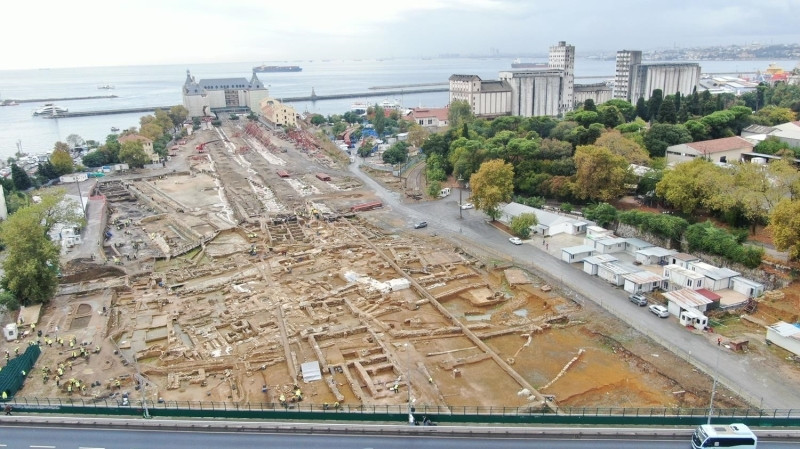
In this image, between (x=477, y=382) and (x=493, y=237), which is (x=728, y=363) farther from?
(x=493, y=237)

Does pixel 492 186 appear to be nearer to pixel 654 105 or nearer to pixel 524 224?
pixel 524 224

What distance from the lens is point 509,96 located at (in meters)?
101

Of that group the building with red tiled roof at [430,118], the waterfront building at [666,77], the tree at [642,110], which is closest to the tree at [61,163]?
the building with red tiled roof at [430,118]

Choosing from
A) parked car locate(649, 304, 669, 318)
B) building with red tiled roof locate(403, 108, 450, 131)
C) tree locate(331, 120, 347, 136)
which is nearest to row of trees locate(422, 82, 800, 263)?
parked car locate(649, 304, 669, 318)

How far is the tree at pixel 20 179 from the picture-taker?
195 feet

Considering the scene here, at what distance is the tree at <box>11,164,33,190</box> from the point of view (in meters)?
59.4

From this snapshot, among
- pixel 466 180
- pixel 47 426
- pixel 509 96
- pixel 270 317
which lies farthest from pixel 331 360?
pixel 509 96

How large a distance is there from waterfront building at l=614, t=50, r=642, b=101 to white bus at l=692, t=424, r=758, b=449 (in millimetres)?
107433

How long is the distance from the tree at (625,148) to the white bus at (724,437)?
34310mm

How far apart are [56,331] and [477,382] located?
22983 mm

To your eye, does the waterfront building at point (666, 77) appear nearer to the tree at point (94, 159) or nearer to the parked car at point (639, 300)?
the parked car at point (639, 300)

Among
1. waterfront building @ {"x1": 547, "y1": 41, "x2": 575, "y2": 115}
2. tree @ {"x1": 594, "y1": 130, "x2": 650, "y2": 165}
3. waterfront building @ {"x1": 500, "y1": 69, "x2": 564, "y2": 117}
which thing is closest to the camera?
tree @ {"x1": 594, "y1": 130, "x2": 650, "y2": 165}

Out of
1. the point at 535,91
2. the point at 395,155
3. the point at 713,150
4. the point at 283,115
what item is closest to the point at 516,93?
the point at 535,91

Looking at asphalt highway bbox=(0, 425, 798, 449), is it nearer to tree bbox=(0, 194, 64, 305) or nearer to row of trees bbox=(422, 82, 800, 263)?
tree bbox=(0, 194, 64, 305)
